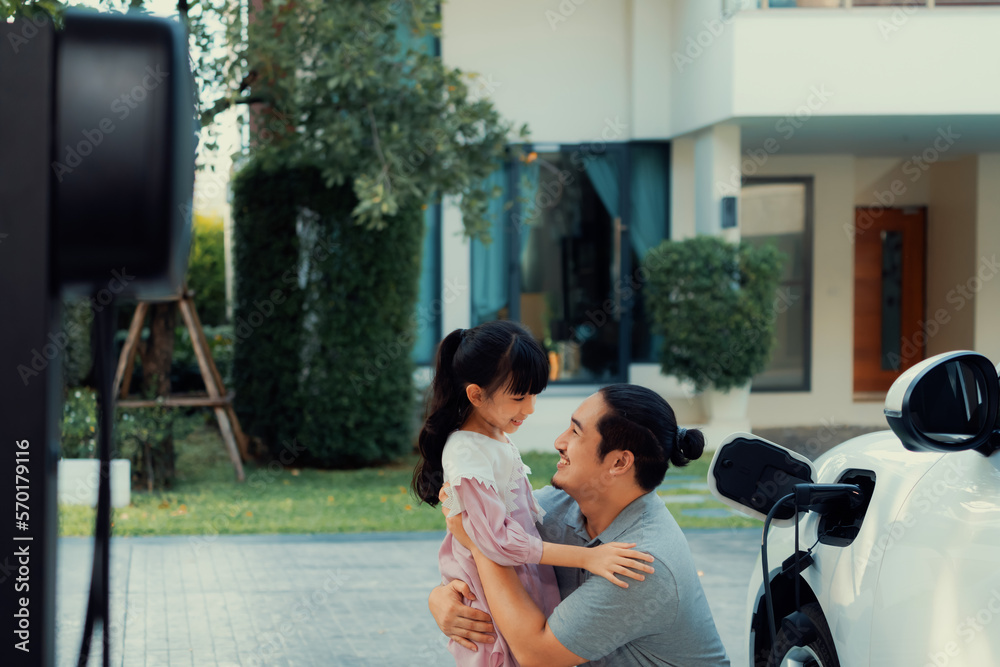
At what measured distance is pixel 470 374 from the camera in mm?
2438

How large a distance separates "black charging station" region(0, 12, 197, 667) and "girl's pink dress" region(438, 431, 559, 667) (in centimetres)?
112

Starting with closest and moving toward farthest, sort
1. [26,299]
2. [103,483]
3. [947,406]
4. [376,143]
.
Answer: [26,299] → [103,483] → [947,406] → [376,143]

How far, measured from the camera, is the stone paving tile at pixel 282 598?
5242mm

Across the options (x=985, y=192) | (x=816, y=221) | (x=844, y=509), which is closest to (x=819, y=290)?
(x=816, y=221)

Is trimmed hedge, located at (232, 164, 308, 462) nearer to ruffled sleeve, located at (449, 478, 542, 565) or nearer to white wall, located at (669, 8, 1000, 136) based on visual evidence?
white wall, located at (669, 8, 1000, 136)

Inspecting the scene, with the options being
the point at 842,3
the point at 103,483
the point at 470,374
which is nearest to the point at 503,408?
the point at 470,374

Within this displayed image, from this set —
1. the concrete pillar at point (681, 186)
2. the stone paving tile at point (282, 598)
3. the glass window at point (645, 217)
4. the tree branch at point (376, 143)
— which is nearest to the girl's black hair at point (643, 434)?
the stone paving tile at point (282, 598)

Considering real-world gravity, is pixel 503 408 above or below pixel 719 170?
below

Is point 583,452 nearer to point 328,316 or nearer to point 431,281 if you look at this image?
point 328,316

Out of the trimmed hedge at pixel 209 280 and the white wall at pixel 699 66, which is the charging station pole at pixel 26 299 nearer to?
the white wall at pixel 699 66

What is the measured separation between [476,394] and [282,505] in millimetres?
6645

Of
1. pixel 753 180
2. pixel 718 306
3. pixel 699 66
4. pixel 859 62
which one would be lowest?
pixel 718 306

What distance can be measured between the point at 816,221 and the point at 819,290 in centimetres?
89

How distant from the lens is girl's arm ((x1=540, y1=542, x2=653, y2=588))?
221 centimetres
